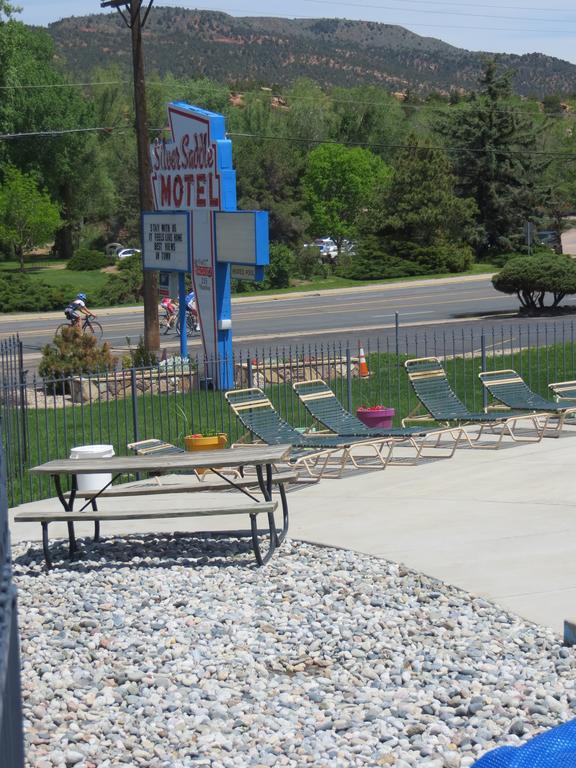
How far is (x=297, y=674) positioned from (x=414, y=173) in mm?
47459

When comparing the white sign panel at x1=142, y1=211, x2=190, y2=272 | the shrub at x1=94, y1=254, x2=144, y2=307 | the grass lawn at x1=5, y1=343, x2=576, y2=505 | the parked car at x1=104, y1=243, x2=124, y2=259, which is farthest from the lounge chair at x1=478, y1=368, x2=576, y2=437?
the parked car at x1=104, y1=243, x2=124, y2=259

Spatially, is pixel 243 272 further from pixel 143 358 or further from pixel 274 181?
pixel 274 181

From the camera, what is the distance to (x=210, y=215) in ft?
67.4

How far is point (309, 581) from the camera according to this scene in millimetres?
9047

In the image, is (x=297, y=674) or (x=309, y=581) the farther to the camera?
(x=309, y=581)

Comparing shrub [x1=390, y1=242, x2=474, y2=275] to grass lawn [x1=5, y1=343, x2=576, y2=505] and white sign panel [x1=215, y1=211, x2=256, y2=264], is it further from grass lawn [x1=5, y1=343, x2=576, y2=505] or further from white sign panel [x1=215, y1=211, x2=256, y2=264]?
white sign panel [x1=215, y1=211, x2=256, y2=264]

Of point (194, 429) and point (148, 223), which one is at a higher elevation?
point (148, 223)

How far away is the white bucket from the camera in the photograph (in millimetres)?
12125

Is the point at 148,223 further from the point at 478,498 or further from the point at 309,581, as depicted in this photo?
the point at 309,581

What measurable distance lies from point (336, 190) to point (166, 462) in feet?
189

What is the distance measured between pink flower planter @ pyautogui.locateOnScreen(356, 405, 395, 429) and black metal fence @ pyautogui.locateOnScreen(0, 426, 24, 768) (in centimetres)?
1026

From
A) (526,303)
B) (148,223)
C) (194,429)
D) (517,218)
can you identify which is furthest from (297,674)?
(517,218)

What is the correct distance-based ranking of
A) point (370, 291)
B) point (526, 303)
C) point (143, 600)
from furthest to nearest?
point (370, 291), point (526, 303), point (143, 600)

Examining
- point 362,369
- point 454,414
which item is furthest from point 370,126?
point 454,414
